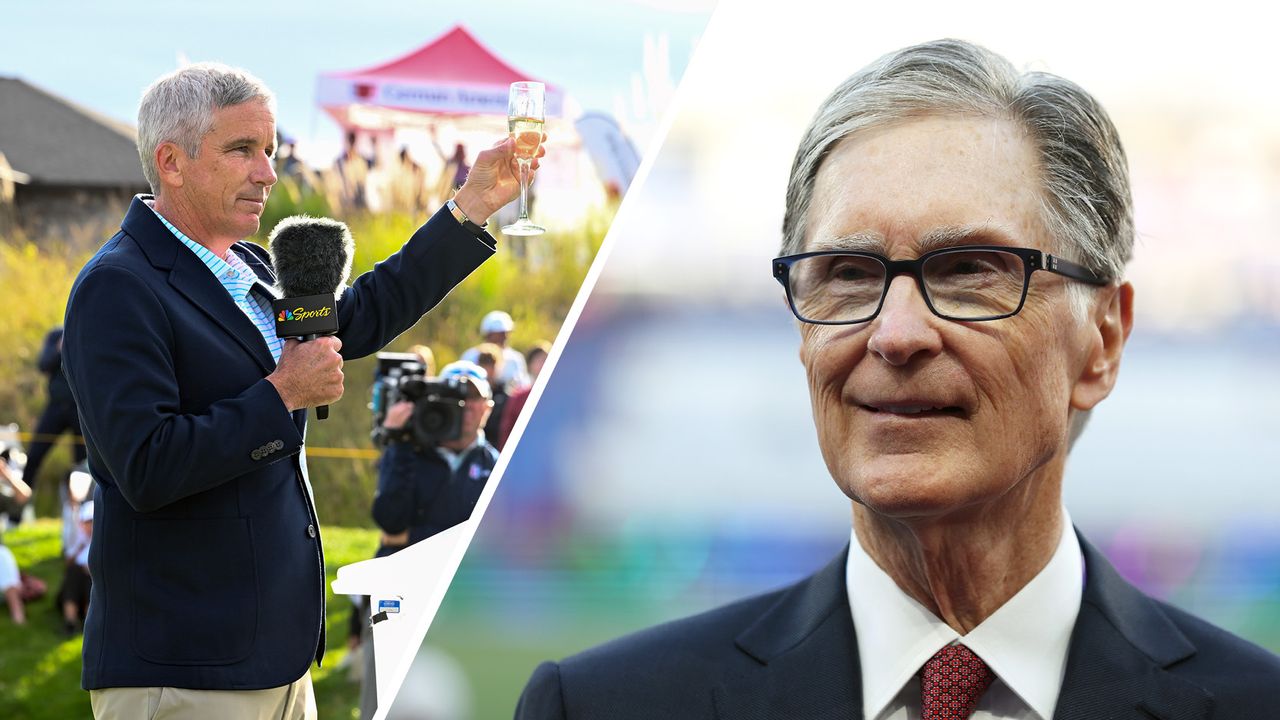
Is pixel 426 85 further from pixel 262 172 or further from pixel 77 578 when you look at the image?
pixel 262 172

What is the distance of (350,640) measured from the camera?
16.8ft

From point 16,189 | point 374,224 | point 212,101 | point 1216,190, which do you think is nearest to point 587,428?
point 1216,190

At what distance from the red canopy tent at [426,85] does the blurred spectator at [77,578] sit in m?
5.29

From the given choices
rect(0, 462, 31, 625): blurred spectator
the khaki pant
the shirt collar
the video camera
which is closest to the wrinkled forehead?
the shirt collar

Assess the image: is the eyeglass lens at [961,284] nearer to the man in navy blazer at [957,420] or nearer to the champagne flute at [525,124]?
the man in navy blazer at [957,420]

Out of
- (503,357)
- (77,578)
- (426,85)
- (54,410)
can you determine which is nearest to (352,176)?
(426,85)

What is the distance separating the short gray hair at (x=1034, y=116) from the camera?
4.37 ft

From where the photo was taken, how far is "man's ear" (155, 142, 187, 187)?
181cm

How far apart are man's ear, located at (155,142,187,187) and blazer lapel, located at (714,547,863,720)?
108cm

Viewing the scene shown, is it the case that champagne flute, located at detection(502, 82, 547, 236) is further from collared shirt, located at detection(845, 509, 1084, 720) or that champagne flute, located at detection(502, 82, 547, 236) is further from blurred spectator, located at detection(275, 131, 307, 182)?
blurred spectator, located at detection(275, 131, 307, 182)

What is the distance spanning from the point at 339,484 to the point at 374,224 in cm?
262

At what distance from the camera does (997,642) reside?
4.50 ft

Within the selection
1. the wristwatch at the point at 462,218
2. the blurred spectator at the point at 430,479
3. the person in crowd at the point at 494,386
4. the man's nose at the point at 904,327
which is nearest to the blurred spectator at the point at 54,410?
the person in crowd at the point at 494,386

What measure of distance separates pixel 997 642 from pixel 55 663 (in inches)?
204
